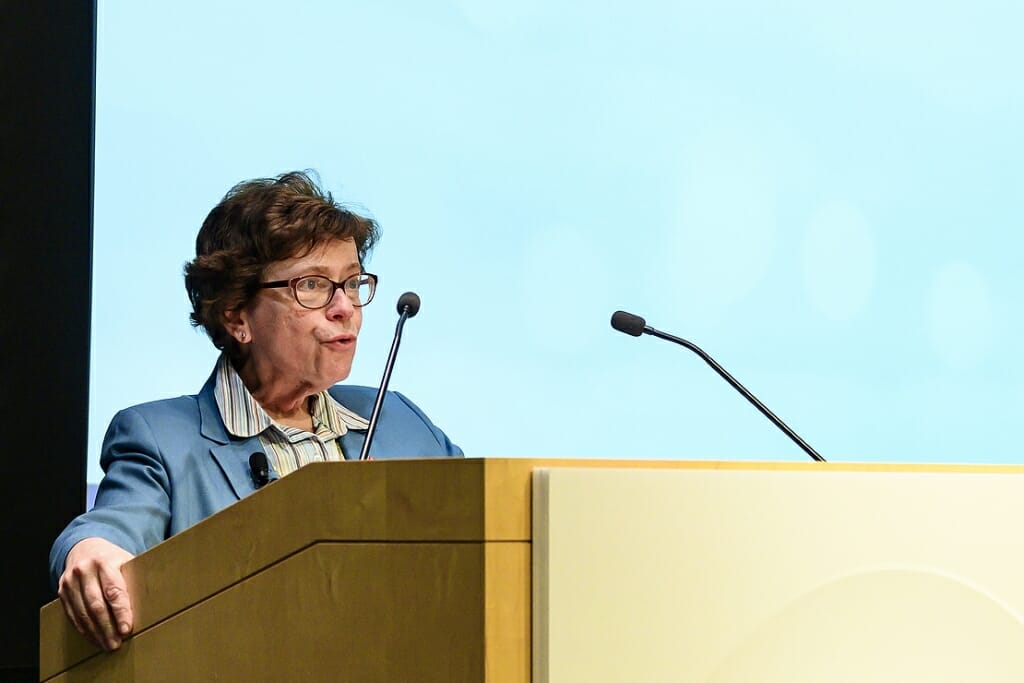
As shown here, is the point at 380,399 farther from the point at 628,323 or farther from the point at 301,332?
the point at 628,323

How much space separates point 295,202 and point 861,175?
5.20ft

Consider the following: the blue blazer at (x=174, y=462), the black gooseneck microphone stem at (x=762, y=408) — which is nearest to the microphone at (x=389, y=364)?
the blue blazer at (x=174, y=462)

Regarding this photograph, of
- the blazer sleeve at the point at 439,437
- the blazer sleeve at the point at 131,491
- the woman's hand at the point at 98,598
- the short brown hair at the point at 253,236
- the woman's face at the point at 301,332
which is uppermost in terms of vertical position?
the short brown hair at the point at 253,236

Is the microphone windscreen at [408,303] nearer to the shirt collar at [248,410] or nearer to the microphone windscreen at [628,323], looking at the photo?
the shirt collar at [248,410]

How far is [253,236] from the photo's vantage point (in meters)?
2.18

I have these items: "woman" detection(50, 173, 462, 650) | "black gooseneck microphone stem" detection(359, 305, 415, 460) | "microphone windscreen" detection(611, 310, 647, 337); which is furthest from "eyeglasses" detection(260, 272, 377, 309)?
"microphone windscreen" detection(611, 310, 647, 337)

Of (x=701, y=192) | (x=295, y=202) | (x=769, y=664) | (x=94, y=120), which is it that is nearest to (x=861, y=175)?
(x=701, y=192)

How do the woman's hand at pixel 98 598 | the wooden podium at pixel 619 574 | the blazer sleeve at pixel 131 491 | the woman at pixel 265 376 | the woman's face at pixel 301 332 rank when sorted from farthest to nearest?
the woman's face at pixel 301 332 → the woman at pixel 265 376 → the blazer sleeve at pixel 131 491 → the woman's hand at pixel 98 598 → the wooden podium at pixel 619 574

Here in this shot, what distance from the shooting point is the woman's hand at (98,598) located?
3.95ft

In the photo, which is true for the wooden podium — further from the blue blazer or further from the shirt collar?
the shirt collar

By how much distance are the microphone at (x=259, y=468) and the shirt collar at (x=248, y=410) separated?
83 millimetres

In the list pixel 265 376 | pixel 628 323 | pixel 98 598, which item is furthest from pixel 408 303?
pixel 98 598

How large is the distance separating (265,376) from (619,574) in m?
1.28

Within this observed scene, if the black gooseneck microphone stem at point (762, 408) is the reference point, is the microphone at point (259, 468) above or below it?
below
